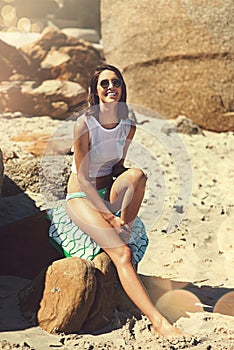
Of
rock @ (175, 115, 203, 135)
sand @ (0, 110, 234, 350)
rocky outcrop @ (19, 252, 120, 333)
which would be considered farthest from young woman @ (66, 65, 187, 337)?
rock @ (175, 115, 203, 135)

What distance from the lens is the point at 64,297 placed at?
3.47m

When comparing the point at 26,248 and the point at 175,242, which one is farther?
the point at 175,242

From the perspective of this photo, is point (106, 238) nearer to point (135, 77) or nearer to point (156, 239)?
point (156, 239)

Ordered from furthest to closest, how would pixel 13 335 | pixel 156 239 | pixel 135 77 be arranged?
pixel 135 77 < pixel 156 239 < pixel 13 335

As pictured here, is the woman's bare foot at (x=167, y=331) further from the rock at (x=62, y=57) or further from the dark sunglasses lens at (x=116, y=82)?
the rock at (x=62, y=57)

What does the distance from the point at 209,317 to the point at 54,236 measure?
1.06 meters

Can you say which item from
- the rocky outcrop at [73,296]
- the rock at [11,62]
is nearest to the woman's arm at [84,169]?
the rocky outcrop at [73,296]

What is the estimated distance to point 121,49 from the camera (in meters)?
8.79

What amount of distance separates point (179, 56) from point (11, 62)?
245 centimetres

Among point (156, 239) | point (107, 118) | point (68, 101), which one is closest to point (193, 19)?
point (68, 101)

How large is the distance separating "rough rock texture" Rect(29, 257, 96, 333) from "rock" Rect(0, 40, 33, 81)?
579 cm

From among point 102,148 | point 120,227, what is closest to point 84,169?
point 102,148

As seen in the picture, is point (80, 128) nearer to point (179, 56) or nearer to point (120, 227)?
point (120, 227)

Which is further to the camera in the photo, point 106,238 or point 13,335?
point 106,238
